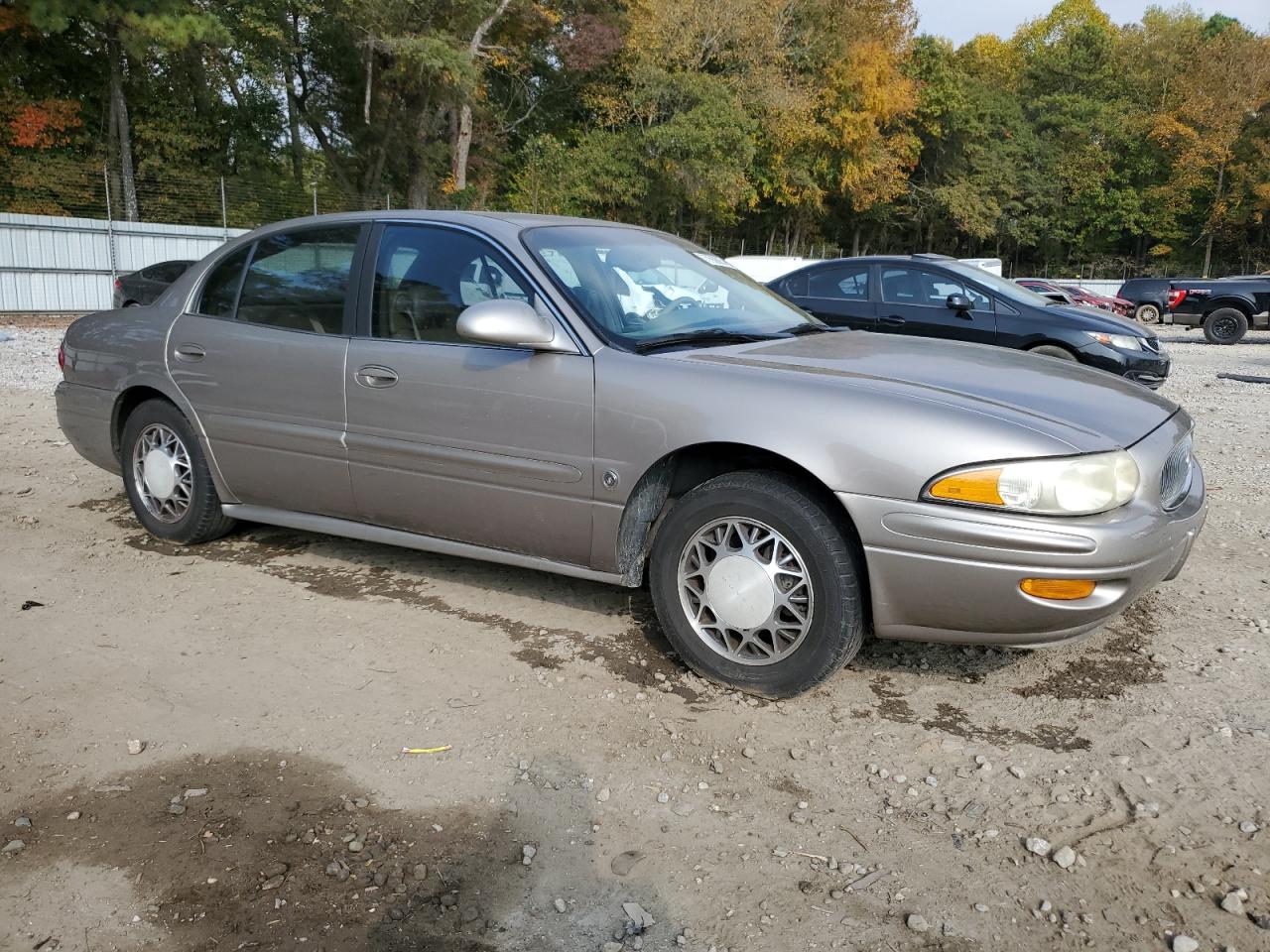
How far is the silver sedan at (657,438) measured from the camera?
3094 mm

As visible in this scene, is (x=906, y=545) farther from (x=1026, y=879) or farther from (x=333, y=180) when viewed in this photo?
(x=333, y=180)

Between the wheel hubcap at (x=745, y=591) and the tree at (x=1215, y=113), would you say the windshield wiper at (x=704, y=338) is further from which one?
the tree at (x=1215, y=113)

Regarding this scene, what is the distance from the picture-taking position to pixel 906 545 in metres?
3.11

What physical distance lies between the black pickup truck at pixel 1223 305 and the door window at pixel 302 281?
19608mm

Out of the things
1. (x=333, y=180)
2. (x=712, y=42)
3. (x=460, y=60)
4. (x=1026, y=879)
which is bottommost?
(x=1026, y=879)

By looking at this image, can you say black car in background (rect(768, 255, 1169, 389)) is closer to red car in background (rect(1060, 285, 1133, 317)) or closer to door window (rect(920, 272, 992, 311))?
door window (rect(920, 272, 992, 311))

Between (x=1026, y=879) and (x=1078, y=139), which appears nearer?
(x=1026, y=879)

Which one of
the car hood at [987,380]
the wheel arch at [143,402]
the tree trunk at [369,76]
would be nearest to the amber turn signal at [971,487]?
the car hood at [987,380]

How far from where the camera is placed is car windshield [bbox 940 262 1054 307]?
31.6ft

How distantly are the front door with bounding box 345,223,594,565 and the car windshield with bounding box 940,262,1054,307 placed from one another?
6.81m

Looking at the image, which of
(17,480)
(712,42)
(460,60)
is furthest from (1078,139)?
(17,480)

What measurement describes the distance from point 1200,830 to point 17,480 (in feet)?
21.4

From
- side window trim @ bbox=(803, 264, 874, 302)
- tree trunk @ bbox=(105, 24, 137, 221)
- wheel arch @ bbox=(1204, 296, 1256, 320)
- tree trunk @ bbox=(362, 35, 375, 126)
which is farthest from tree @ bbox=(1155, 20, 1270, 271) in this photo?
side window trim @ bbox=(803, 264, 874, 302)

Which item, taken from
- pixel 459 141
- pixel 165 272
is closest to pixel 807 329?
pixel 165 272
